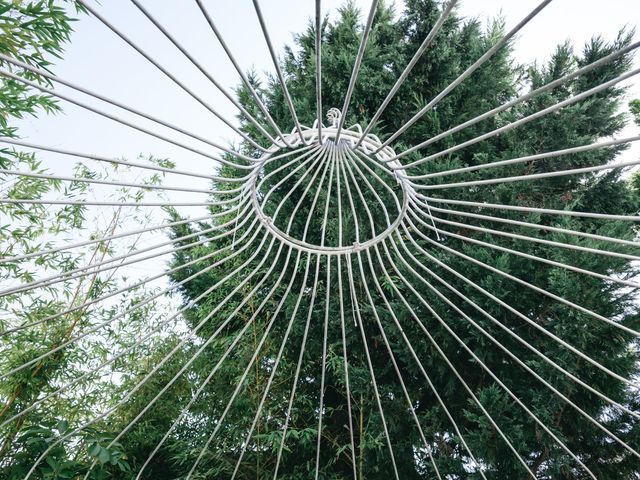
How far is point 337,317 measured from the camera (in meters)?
4.91

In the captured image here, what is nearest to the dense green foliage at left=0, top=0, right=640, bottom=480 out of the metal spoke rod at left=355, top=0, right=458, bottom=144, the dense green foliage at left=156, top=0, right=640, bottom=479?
the dense green foliage at left=156, top=0, right=640, bottom=479

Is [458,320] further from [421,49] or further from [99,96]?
[99,96]

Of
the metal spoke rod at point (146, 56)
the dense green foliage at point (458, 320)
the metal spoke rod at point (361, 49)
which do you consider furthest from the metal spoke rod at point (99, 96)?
the dense green foliage at point (458, 320)

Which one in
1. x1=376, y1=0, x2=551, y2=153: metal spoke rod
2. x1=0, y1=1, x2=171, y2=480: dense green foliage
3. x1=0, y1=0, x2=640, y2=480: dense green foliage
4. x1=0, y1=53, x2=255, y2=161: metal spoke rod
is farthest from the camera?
x1=0, y1=0, x2=640, y2=480: dense green foliage

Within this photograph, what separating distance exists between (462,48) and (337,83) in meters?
1.71

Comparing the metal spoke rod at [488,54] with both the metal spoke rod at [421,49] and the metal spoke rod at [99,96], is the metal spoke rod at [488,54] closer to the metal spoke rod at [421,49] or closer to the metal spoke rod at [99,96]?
the metal spoke rod at [421,49]

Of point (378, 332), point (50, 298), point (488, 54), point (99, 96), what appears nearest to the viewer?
point (488, 54)

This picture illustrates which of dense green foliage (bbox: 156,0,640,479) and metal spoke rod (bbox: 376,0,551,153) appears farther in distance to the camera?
dense green foliage (bbox: 156,0,640,479)

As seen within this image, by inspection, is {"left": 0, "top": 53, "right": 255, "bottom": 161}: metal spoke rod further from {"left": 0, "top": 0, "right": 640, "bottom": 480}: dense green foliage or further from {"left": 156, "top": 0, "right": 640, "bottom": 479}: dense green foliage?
{"left": 156, "top": 0, "right": 640, "bottom": 479}: dense green foliage

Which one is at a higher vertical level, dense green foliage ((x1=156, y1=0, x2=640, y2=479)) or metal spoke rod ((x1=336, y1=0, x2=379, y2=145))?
metal spoke rod ((x1=336, y1=0, x2=379, y2=145))

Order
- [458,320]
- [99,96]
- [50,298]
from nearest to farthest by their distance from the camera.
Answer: [99,96], [458,320], [50,298]

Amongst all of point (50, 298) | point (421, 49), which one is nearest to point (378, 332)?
point (50, 298)

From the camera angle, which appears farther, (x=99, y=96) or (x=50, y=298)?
(x=50, y=298)

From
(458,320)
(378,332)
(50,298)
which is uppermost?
(50,298)
